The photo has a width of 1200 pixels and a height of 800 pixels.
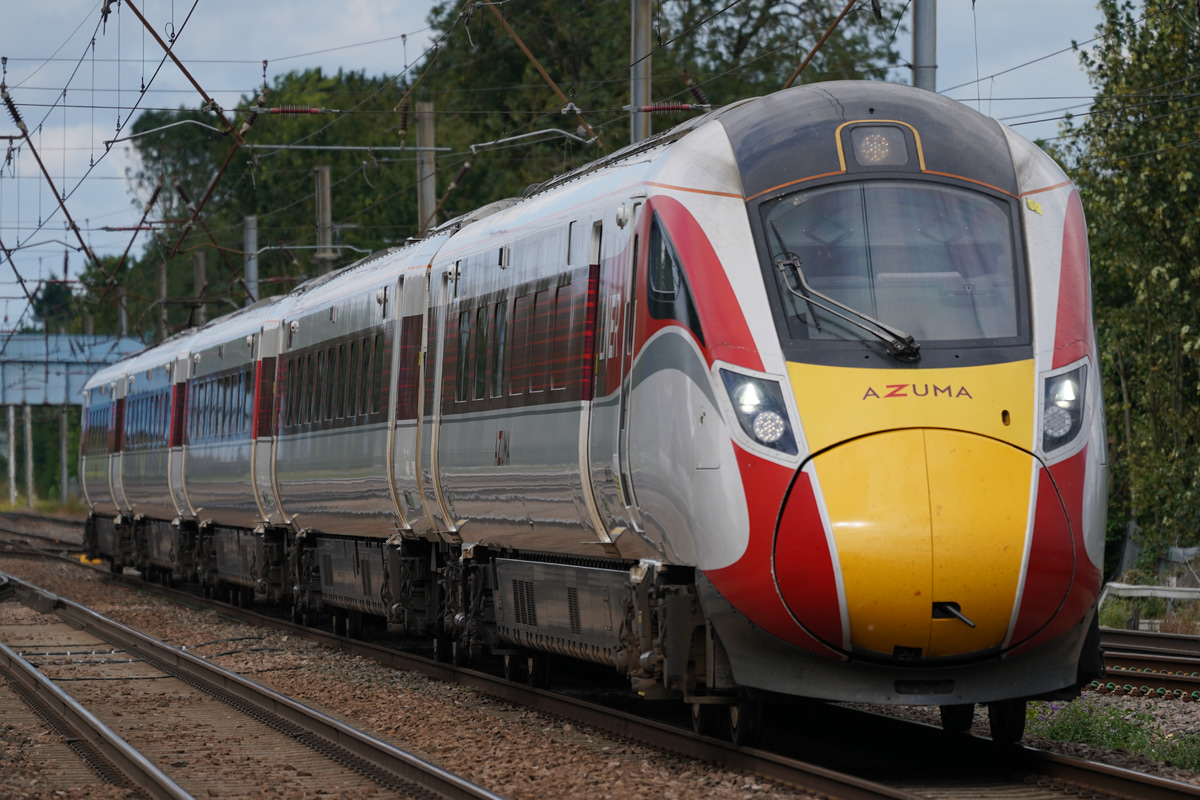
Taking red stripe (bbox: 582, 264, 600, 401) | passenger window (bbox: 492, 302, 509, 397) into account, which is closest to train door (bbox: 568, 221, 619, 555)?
red stripe (bbox: 582, 264, 600, 401)

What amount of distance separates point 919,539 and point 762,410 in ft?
3.27

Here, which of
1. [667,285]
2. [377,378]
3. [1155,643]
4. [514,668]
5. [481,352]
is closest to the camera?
[667,285]

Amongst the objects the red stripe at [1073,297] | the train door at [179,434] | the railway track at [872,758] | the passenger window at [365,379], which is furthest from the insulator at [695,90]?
the train door at [179,434]

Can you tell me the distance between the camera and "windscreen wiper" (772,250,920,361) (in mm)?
8891

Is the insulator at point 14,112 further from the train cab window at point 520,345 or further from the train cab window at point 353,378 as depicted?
the train cab window at point 520,345

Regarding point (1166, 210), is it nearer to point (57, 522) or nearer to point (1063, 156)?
point (1063, 156)

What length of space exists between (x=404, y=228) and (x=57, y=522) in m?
15.6

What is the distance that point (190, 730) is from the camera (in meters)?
12.7

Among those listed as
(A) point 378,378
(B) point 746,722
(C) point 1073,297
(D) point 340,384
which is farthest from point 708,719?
(D) point 340,384

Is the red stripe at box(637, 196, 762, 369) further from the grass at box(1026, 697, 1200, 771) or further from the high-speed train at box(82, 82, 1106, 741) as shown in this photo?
the grass at box(1026, 697, 1200, 771)

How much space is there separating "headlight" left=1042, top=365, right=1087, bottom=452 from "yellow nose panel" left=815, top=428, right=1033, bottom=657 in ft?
1.03

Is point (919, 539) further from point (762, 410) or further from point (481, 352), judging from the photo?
point (481, 352)

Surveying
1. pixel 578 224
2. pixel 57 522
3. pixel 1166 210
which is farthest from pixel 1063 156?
pixel 57 522

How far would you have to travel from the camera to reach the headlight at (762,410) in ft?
28.8
